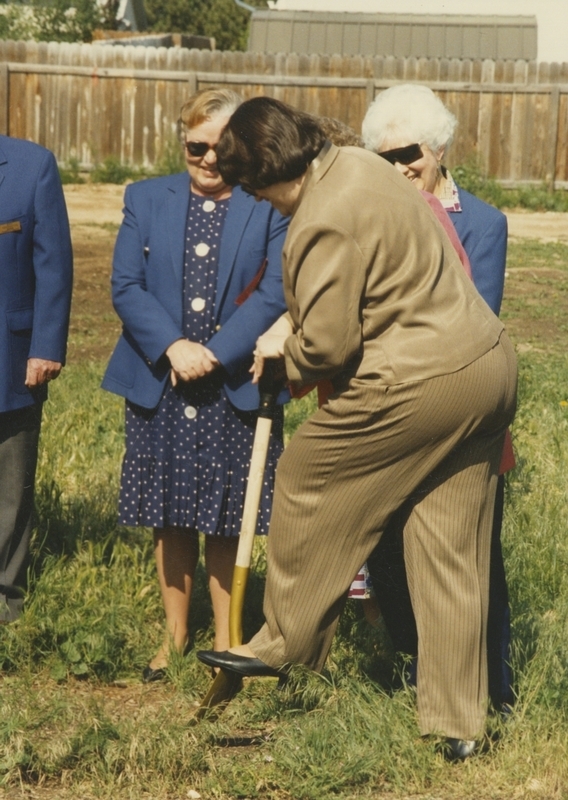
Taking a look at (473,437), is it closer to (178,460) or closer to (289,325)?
(289,325)

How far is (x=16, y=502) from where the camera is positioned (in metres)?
4.32

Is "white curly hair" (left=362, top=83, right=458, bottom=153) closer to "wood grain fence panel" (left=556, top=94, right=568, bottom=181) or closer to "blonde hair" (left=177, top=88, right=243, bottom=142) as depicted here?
"blonde hair" (left=177, top=88, right=243, bottom=142)

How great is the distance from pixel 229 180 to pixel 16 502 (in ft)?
5.71

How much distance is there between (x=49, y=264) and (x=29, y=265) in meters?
0.08

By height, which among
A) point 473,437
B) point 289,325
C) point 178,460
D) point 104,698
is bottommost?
point 104,698

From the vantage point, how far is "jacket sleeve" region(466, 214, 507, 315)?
11.8 ft

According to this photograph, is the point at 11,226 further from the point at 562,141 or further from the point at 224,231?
the point at 562,141

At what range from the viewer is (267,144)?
3.00 m

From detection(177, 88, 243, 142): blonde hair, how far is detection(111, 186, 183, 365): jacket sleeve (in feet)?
1.24

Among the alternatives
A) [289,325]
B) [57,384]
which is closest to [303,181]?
[289,325]

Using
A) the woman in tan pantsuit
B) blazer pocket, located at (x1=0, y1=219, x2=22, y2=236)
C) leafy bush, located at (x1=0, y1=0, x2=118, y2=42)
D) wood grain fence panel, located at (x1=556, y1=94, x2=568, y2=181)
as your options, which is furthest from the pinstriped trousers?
leafy bush, located at (x1=0, y1=0, x2=118, y2=42)

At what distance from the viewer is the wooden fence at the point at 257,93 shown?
18.7 meters

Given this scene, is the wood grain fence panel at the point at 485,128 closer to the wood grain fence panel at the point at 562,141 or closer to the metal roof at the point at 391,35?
the wood grain fence panel at the point at 562,141

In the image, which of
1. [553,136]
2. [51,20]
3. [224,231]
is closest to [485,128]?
[553,136]
